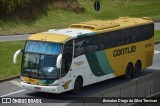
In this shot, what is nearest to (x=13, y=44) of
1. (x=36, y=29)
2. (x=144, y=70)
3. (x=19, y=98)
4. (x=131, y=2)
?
(x=144, y=70)

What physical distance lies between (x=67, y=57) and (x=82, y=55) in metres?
1.27

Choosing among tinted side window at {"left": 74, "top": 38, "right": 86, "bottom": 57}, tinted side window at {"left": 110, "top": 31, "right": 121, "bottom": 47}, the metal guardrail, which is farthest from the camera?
tinted side window at {"left": 110, "top": 31, "right": 121, "bottom": 47}

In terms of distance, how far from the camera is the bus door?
20.7 meters

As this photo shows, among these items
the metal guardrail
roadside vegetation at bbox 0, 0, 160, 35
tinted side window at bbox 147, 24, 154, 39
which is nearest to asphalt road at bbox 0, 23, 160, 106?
tinted side window at bbox 147, 24, 154, 39

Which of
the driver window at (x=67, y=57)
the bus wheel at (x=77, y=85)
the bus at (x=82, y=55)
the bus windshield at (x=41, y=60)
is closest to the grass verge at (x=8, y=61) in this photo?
the bus windshield at (x=41, y=60)

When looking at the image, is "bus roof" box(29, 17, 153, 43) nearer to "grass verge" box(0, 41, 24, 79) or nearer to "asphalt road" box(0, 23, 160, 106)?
"asphalt road" box(0, 23, 160, 106)

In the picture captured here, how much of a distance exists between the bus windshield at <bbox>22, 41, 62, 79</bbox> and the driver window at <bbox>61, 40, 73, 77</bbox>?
12.1 inches

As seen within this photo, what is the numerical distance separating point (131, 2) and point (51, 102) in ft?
179

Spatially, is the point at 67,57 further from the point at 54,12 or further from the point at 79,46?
the point at 54,12

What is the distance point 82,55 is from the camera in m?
22.0

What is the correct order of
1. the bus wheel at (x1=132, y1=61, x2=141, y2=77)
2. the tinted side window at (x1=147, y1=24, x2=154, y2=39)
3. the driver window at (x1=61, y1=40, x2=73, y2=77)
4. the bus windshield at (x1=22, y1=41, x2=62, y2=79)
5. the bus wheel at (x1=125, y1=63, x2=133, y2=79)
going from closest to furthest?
the bus windshield at (x1=22, y1=41, x2=62, y2=79) → the driver window at (x1=61, y1=40, x2=73, y2=77) → the bus wheel at (x1=125, y1=63, x2=133, y2=79) → the bus wheel at (x1=132, y1=61, x2=141, y2=77) → the tinted side window at (x1=147, y1=24, x2=154, y2=39)

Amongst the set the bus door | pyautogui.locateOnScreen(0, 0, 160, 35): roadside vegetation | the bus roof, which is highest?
the bus roof

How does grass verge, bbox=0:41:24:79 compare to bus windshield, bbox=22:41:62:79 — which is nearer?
bus windshield, bbox=22:41:62:79

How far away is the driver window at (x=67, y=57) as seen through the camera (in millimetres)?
20680
